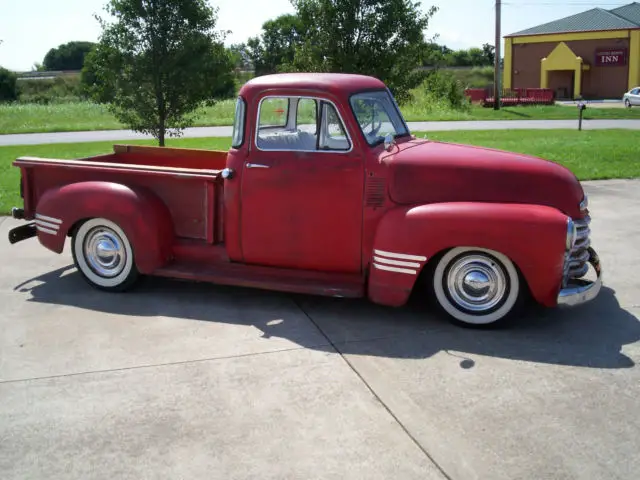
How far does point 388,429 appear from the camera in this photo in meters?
3.79

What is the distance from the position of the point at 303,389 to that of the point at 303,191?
6.05 feet

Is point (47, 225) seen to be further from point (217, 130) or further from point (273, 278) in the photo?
point (217, 130)

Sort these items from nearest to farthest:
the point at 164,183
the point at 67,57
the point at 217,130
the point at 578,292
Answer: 1. the point at 578,292
2. the point at 164,183
3. the point at 217,130
4. the point at 67,57

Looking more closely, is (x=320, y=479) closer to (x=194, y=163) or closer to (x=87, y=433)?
(x=87, y=433)

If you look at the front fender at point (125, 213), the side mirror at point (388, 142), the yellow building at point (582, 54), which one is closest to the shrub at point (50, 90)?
the yellow building at point (582, 54)

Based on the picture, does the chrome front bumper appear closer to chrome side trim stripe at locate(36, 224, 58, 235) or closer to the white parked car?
chrome side trim stripe at locate(36, 224, 58, 235)

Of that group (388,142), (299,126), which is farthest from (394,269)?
(299,126)

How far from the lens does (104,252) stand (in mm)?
6305

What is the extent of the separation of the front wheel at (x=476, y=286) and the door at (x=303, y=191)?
2.31ft

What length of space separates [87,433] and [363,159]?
2820 mm

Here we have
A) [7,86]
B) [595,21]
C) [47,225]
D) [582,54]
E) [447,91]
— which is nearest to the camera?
[47,225]

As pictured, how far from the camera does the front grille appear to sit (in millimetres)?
5285

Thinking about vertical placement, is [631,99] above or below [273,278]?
above

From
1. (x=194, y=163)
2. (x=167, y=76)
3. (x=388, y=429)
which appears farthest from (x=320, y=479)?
(x=167, y=76)
